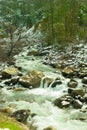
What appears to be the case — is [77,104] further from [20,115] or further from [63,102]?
[20,115]

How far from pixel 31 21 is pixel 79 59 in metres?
42.5

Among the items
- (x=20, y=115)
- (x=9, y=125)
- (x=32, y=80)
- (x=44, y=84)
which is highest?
(x=9, y=125)

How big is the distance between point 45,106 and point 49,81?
5957 millimetres

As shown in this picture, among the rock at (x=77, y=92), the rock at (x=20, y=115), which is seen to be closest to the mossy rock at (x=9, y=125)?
the rock at (x=20, y=115)

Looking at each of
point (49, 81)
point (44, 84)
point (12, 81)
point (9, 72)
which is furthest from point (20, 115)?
point (9, 72)

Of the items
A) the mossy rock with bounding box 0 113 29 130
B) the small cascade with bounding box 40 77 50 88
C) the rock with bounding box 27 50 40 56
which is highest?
the mossy rock with bounding box 0 113 29 130

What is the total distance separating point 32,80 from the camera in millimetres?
31469

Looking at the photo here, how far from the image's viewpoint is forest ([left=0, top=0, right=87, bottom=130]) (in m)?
23.1

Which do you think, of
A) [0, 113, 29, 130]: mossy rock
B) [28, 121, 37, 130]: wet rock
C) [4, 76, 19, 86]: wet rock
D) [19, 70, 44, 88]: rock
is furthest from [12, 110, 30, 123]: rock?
[4, 76, 19, 86]: wet rock

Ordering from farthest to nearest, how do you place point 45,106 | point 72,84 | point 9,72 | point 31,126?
point 9,72
point 72,84
point 45,106
point 31,126

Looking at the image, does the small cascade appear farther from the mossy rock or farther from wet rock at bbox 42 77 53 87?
the mossy rock

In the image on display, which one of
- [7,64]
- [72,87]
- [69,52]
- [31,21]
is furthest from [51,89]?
[31,21]

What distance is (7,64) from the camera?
A: 39.9 m

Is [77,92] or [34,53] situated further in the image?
[34,53]
